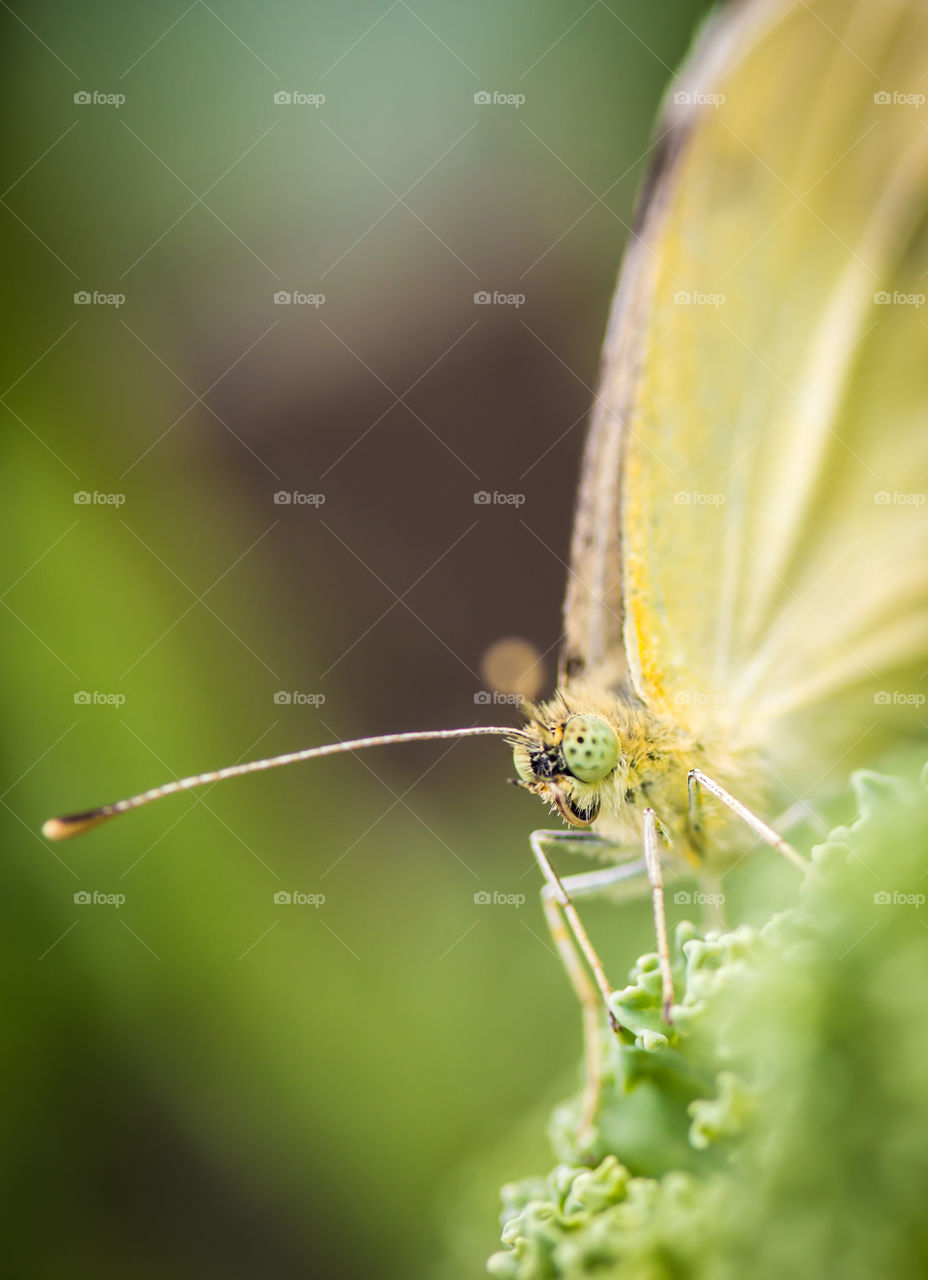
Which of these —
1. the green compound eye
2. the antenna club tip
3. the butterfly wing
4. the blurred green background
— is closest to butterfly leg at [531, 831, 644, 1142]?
the green compound eye

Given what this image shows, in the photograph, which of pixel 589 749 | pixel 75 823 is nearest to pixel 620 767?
pixel 589 749

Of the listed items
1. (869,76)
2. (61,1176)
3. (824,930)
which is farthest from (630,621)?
(61,1176)

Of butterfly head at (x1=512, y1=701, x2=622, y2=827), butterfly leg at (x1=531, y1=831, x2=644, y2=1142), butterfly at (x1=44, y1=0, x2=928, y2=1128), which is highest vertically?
butterfly at (x1=44, y1=0, x2=928, y2=1128)

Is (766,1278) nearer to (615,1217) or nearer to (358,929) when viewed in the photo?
(615,1217)

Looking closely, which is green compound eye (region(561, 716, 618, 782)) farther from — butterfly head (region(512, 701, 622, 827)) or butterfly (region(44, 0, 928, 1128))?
butterfly (region(44, 0, 928, 1128))

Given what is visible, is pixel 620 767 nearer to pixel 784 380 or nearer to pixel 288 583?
pixel 784 380

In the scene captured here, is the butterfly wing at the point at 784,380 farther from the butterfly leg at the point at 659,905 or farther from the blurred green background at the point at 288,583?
the blurred green background at the point at 288,583
